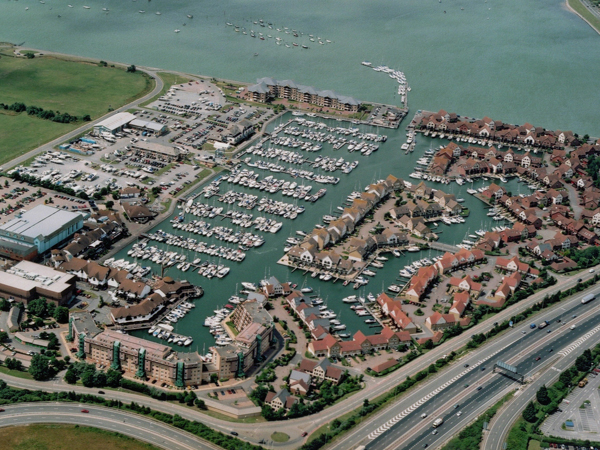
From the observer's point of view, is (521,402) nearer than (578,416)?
No

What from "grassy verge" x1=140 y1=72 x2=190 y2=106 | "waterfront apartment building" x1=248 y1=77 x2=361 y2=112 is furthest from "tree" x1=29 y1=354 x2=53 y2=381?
"waterfront apartment building" x1=248 y1=77 x2=361 y2=112

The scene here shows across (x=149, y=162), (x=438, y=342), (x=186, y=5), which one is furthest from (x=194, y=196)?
(x=186, y=5)

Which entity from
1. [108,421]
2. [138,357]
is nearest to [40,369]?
[138,357]

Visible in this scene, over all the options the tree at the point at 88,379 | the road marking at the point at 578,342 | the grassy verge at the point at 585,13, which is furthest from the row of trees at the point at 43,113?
the grassy verge at the point at 585,13

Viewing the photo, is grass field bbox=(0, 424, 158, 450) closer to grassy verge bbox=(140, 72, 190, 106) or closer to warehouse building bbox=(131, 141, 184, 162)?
warehouse building bbox=(131, 141, 184, 162)

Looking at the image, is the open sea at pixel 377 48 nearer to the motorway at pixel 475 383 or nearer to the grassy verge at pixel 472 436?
the motorway at pixel 475 383

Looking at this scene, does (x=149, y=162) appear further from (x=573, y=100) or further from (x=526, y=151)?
(x=573, y=100)

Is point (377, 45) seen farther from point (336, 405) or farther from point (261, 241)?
point (336, 405)
